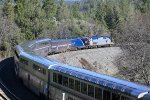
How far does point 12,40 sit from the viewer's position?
253 ft

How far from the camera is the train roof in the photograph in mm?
18812

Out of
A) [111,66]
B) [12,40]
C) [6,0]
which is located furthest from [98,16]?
[111,66]

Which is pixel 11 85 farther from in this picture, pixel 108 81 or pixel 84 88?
pixel 108 81

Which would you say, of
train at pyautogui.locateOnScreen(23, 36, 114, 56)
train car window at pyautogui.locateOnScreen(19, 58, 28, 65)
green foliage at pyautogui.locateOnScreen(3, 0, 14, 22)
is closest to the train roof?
train car window at pyautogui.locateOnScreen(19, 58, 28, 65)

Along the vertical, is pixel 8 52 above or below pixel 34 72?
below

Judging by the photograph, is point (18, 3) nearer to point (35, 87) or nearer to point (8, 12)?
point (8, 12)

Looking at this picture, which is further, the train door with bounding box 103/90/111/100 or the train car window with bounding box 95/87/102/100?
the train car window with bounding box 95/87/102/100

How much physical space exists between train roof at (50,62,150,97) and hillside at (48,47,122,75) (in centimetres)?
3360

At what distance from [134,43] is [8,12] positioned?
47284 mm

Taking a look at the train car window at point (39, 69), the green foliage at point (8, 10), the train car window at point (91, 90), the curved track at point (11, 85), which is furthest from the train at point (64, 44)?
the train car window at point (91, 90)

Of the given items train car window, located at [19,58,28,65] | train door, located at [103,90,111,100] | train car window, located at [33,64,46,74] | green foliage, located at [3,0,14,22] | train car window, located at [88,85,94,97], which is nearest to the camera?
train door, located at [103,90,111,100]

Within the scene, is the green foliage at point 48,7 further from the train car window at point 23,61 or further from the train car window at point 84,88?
the train car window at point 84,88

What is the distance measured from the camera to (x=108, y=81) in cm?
2145

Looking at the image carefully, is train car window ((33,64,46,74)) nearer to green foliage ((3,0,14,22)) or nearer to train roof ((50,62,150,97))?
train roof ((50,62,150,97))
